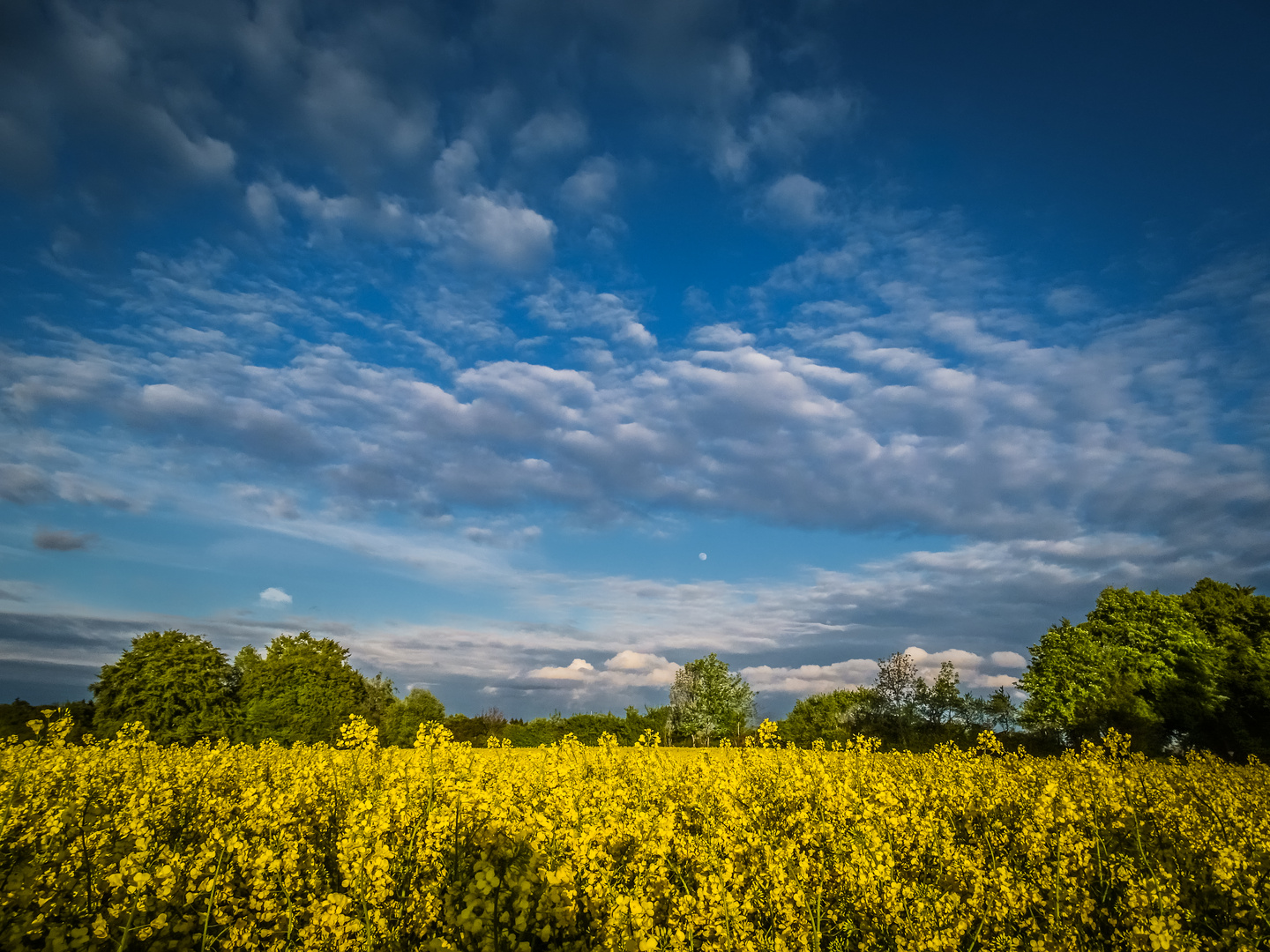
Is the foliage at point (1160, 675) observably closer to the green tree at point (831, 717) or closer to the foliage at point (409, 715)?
the green tree at point (831, 717)

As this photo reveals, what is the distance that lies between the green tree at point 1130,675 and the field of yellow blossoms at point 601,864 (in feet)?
126

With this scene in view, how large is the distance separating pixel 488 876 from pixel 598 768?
829 centimetres

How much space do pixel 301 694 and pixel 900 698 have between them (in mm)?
44778

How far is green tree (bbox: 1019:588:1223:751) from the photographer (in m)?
41.7

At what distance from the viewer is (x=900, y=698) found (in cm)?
5150

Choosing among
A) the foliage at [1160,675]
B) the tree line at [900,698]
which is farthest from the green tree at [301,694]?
the foliage at [1160,675]

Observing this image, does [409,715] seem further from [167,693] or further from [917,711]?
[917,711]

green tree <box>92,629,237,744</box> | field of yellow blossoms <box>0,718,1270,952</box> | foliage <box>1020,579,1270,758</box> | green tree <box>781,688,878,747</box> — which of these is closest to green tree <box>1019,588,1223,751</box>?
foliage <box>1020,579,1270,758</box>

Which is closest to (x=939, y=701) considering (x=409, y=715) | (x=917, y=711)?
(x=917, y=711)

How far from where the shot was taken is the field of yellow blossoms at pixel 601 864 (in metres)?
4.73

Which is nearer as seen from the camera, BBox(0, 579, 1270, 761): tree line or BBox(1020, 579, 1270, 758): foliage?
BBox(0, 579, 1270, 761): tree line

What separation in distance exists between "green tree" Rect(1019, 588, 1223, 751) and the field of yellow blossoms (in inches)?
1509

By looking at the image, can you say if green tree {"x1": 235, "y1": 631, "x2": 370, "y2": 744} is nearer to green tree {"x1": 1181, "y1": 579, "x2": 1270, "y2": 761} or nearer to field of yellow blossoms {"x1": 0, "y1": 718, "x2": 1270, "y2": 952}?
field of yellow blossoms {"x1": 0, "y1": 718, "x2": 1270, "y2": 952}

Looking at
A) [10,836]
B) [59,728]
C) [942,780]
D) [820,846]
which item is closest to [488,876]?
[820,846]
